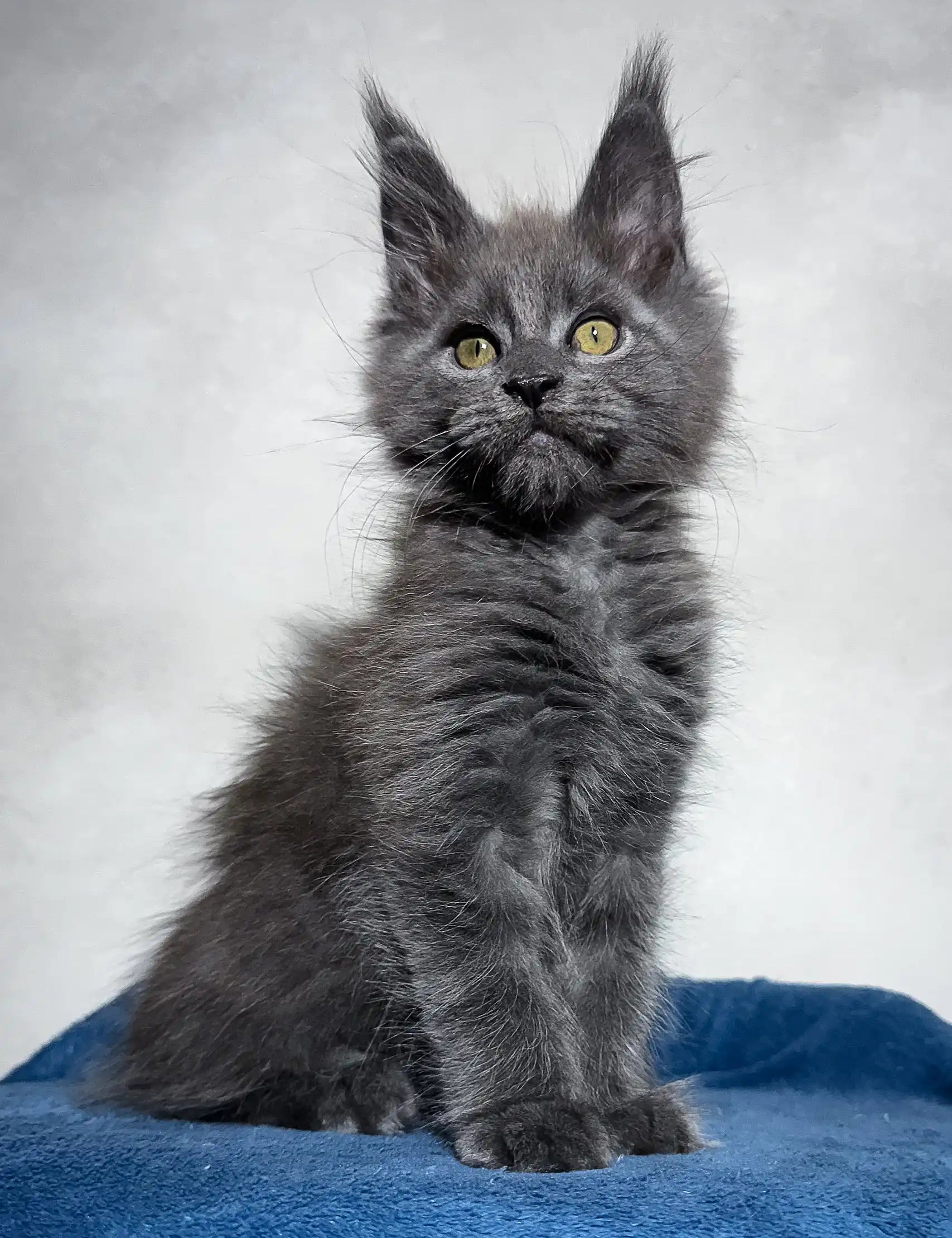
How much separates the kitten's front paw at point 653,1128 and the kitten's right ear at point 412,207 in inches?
47.6

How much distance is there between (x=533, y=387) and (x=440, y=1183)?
0.94 m

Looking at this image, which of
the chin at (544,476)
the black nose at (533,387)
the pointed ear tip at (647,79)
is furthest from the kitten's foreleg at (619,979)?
the pointed ear tip at (647,79)

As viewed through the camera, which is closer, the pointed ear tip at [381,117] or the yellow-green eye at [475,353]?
the yellow-green eye at [475,353]

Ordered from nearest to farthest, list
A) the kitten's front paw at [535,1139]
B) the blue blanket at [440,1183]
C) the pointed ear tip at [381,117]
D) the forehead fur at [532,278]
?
the blue blanket at [440,1183], the kitten's front paw at [535,1139], the forehead fur at [532,278], the pointed ear tip at [381,117]

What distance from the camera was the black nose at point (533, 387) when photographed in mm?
1467

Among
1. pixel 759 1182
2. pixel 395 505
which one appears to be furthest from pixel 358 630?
pixel 759 1182

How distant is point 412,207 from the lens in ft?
5.98

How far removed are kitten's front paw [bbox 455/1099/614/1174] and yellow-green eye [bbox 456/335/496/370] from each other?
0.97m

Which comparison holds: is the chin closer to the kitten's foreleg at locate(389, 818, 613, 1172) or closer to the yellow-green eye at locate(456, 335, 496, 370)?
the yellow-green eye at locate(456, 335, 496, 370)

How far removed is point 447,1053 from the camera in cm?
144

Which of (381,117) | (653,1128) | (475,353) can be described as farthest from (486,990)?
(381,117)

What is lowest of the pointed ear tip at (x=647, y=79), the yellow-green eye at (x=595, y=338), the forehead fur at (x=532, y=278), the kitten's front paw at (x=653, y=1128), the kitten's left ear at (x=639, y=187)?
the kitten's front paw at (x=653, y=1128)

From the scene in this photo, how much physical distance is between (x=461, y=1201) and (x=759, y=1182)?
1.07 feet

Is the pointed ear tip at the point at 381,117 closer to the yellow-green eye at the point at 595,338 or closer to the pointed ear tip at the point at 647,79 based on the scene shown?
the pointed ear tip at the point at 647,79
